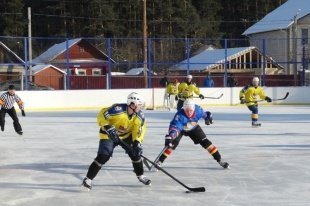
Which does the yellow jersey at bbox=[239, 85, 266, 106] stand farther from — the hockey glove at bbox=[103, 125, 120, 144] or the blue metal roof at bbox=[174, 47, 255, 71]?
the blue metal roof at bbox=[174, 47, 255, 71]

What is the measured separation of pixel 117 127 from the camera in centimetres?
563

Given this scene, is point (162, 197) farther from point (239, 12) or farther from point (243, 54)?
point (239, 12)

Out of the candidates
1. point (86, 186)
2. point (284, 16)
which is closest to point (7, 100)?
point (86, 186)

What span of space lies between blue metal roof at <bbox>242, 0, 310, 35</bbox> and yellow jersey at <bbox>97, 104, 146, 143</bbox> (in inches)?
1270

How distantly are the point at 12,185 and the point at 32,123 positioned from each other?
7766 millimetres

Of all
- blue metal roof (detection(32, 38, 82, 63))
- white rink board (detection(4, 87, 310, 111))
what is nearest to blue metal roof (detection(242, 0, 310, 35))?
blue metal roof (detection(32, 38, 82, 63))

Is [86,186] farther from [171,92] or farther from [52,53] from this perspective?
[52,53]

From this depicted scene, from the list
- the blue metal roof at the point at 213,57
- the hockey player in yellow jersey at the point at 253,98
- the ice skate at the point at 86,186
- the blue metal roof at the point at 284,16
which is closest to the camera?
the ice skate at the point at 86,186

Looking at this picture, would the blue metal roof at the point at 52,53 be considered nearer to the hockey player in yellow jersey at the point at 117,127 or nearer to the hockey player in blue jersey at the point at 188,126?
the hockey player in blue jersey at the point at 188,126

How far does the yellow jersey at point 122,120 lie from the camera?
5.50 m

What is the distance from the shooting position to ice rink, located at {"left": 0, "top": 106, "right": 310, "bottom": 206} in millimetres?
5328

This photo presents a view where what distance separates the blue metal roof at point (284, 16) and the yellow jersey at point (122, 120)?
3227 cm

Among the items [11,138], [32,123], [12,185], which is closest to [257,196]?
[12,185]

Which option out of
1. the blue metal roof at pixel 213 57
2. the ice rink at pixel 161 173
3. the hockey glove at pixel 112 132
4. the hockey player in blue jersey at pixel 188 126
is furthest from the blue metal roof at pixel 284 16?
the hockey glove at pixel 112 132
